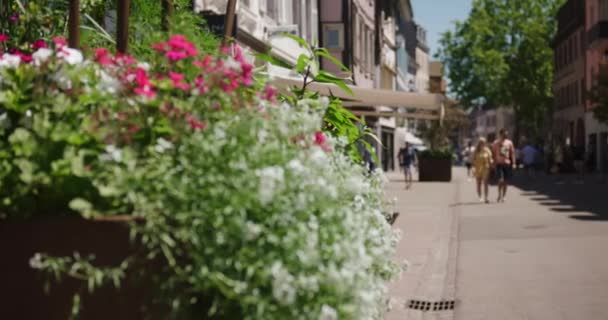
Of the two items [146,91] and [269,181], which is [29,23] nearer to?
[146,91]

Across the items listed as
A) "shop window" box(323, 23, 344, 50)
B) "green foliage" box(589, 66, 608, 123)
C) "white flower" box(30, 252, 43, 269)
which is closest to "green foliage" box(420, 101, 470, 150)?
"green foliage" box(589, 66, 608, 123)

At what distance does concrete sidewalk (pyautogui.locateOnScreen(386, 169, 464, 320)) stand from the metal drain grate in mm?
67

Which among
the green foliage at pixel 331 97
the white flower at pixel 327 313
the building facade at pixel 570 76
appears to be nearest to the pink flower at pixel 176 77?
the white flower at pixel 327 313

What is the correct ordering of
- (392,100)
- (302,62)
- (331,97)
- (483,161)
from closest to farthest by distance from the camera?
(302,62) < (331,97) < (392,100) < (483,161)

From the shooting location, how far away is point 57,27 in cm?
693

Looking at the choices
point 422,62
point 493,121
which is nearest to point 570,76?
point 422,62

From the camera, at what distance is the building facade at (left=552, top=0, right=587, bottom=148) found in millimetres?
61500

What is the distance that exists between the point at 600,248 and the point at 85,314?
1018 centimetres

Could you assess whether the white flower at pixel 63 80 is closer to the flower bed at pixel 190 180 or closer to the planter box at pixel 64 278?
the flower bed at pixel 190 180

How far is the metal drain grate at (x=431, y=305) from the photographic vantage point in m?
8.23

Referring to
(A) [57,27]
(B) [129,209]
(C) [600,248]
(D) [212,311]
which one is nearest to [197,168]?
(B) [129,209]

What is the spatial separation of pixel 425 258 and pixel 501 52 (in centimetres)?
6343

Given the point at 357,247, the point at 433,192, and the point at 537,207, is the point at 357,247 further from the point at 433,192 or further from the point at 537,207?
the point at 433,192

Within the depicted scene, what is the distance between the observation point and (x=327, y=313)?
9.95ft
